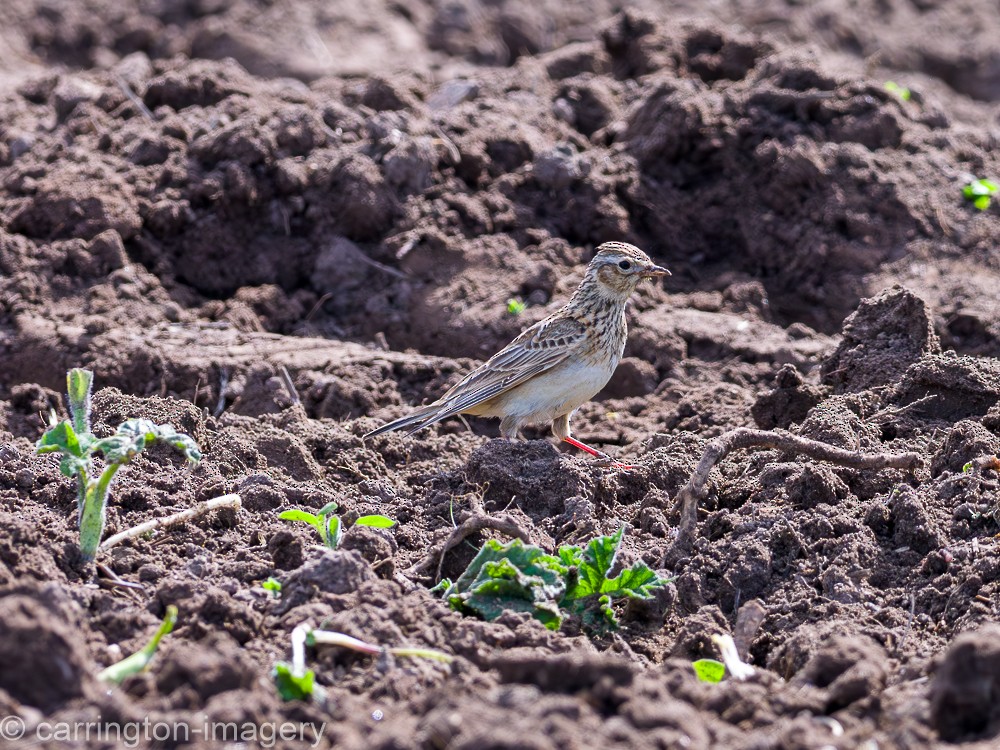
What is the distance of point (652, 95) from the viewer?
10219 mm

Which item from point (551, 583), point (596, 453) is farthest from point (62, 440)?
point (596, 453)

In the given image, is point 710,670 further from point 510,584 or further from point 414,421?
point 414,421

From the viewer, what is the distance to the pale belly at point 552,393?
755 centimetres

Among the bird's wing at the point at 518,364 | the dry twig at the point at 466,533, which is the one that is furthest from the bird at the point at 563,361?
the dry twig at the point at 466,533

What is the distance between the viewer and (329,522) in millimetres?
5086

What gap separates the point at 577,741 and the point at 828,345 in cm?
547

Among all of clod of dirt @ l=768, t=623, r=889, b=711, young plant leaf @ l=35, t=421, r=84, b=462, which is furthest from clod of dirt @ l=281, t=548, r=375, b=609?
clod of dirt @ l=768, t=623, r=889, b=711

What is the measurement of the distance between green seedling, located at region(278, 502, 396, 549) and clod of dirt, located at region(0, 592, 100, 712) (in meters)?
1.50

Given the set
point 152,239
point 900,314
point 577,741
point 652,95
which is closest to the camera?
point 577,741

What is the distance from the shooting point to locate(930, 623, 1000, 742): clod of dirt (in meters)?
3.65

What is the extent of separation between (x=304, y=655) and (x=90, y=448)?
1.22 meters

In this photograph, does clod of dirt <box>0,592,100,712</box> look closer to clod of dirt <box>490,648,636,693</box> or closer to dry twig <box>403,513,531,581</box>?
clod of dirt <box>490,648,636,693</box>

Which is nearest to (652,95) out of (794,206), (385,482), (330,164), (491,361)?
(794,206)

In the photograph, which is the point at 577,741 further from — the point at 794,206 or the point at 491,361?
the point at 794,206
